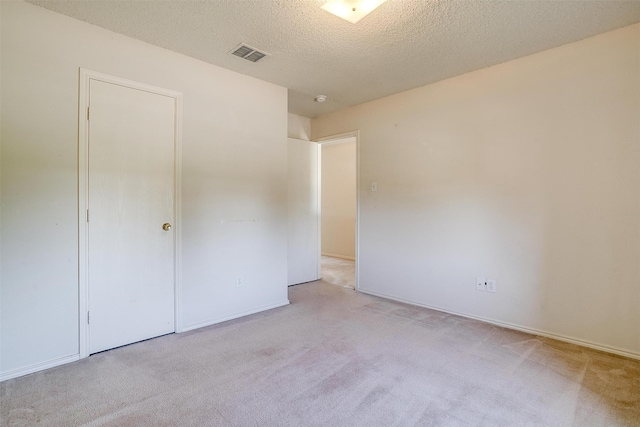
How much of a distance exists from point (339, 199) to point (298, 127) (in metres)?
2.51

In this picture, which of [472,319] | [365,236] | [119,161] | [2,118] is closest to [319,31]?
[119,161]

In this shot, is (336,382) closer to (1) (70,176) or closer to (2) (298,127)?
(1) (70,176)

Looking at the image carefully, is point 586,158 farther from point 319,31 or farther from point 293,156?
point 293,156

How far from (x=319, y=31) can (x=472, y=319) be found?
2996 mm

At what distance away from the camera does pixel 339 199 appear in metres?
6.88

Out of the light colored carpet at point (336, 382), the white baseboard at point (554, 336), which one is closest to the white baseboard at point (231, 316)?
the light colored carpet at point (336, 382)

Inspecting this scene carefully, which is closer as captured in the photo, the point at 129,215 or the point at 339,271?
the point at 129,215

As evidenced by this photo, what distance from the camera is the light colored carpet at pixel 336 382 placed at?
1670 millimetres

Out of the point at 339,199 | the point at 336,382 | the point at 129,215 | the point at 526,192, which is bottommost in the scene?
the point at 336,382

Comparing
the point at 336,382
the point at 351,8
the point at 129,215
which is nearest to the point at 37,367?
the point at 129,215

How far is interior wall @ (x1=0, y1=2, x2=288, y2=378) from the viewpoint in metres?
2.04

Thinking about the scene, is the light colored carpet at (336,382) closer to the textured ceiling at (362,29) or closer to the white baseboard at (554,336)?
the white baseboard at (554,336)

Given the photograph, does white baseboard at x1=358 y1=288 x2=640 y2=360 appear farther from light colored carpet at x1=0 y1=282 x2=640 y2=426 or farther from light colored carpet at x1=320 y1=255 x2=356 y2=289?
light colored carpet at x1=320 y1=255 x2=356 y2=289

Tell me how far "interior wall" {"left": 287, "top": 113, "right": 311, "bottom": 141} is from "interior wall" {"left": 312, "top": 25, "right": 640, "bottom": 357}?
127 centimetres
